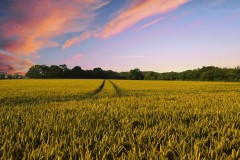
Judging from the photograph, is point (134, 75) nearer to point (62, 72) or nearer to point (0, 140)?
point (62, 72)

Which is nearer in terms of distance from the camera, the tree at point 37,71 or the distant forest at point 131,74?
the distant forest at point 131,74

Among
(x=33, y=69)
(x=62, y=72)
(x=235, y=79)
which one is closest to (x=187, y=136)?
(x=235, y=79)

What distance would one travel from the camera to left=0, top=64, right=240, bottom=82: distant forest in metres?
114

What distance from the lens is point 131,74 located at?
457 feet

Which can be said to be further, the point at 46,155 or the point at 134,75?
→ the point at 134,75

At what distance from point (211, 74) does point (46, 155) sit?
119777 mm

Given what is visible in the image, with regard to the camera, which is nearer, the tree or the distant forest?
the distant forest

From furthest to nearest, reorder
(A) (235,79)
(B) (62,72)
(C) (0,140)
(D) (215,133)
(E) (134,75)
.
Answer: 1. (E) (134,75)
2. (B) (62,72)
3. (A) (235,79)
4. (D) (215,133)
5. (C) (0,140)

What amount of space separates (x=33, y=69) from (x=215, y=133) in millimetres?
148021

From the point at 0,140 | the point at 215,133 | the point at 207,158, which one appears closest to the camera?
the point at 207,158

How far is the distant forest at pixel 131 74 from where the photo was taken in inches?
4496

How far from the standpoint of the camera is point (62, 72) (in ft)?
426

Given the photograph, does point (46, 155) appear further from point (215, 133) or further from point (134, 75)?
point (134, 75)

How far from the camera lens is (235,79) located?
105312 mm
